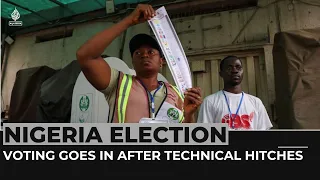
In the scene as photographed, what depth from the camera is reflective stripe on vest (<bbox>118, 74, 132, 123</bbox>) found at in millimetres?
994

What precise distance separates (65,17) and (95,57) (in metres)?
3.67

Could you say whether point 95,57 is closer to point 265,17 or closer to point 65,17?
point 265,17

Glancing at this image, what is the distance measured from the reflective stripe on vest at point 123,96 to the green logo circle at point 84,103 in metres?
1.80

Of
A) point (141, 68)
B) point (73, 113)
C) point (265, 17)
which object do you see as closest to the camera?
point (141, 68)

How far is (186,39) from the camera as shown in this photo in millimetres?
3566

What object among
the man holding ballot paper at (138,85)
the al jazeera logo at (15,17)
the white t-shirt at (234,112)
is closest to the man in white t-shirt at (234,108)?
the white t-shirt at (234,112)

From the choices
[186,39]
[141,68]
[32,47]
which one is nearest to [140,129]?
[141,68]

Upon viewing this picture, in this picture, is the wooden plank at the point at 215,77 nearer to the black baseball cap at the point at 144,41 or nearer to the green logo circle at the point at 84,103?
the green logo circle at the point at 84,103

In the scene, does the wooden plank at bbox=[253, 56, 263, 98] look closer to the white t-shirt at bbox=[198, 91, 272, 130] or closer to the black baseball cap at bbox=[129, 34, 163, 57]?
the white t-shirt at bbox=[198, 91, 272, 130]

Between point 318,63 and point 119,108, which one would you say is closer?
point 119,108

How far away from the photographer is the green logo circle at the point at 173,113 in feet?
3.36

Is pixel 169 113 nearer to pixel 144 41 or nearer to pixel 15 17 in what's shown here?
pixel 144 41
